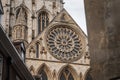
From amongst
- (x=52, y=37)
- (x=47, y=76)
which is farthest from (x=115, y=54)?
(x=52, y=37)

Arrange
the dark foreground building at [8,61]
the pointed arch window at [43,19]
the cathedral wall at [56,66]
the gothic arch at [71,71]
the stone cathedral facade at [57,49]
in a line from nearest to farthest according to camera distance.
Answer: the dark foreground building at [8,61]
the cathedral wall at [56,66]
the stone cathedral facade at [57,49]
the gothic arch at [71,71]
the pointed arch window at [43,19]

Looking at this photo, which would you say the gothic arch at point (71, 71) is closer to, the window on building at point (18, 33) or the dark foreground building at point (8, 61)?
the window on building at point (18, 33)

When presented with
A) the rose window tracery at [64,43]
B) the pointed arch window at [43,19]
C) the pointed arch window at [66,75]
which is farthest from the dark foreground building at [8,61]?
the pointed arch window at [43,19]

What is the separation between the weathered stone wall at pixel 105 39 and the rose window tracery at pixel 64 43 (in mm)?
22727

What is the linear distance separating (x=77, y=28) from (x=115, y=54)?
25.2m

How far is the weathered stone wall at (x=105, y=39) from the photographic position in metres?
4.31

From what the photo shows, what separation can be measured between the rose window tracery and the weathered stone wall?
2273 centimetres

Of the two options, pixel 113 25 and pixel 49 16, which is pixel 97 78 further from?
pixel 49 16

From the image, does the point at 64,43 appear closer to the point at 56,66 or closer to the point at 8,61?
the point at 56,66

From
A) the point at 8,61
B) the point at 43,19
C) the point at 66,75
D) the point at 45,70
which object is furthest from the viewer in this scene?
the point at 43,19

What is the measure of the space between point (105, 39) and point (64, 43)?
23992 mm

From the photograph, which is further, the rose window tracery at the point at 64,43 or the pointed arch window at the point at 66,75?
the rose window tracery at the point at 64,43

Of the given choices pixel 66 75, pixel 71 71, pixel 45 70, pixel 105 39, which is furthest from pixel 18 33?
pixel 105 39

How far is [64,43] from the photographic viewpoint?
1119 inches
